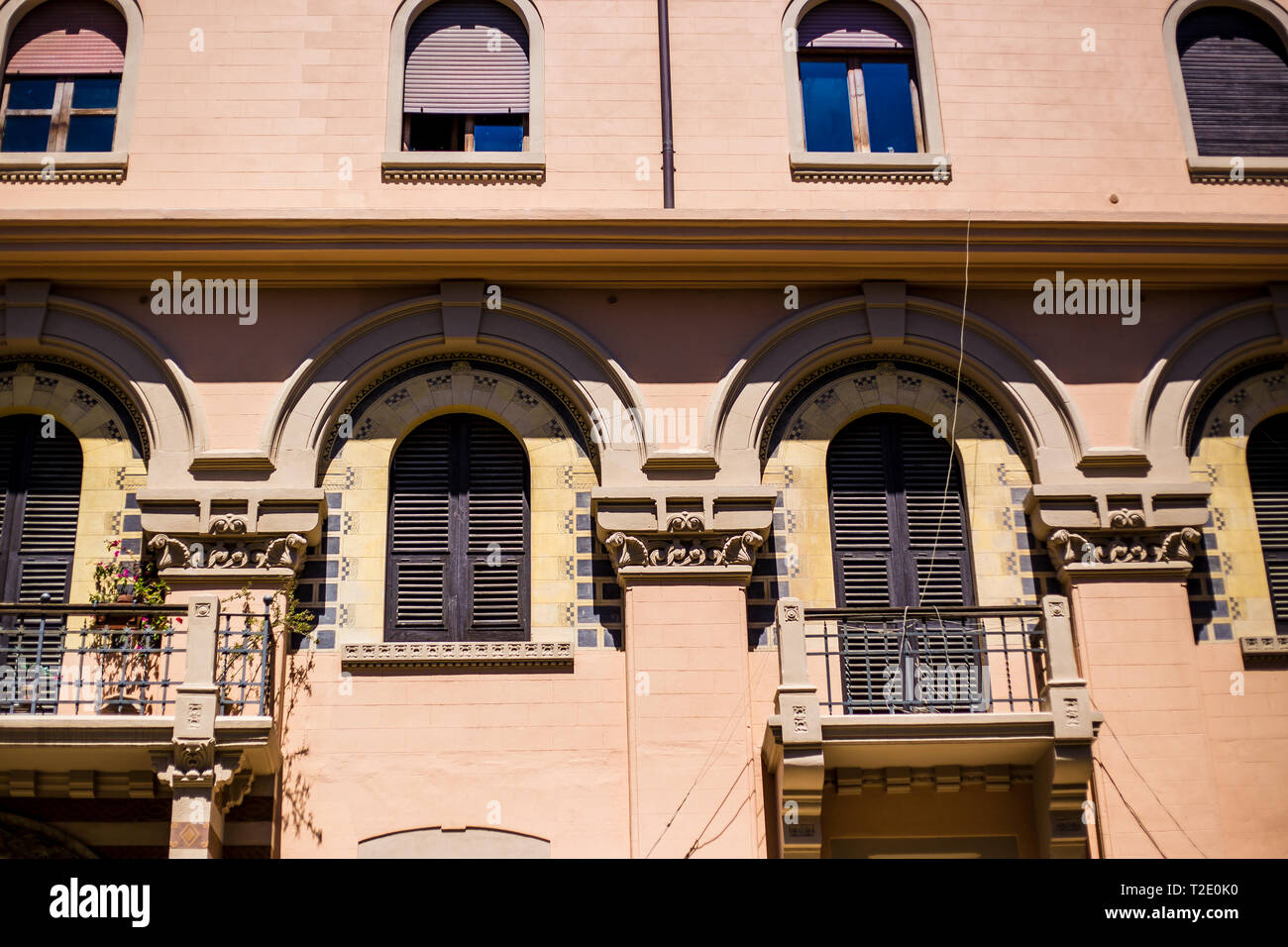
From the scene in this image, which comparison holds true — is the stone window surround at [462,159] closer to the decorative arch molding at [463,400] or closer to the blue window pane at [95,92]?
the decorative arch molding at [463,400]

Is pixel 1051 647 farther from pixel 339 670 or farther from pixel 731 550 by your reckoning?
pixel 339 670

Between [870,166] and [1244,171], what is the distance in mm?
4261

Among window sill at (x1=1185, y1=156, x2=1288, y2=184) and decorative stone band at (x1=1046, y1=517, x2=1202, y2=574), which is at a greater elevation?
window sill at (x1=1185, y1=156, x2=1288, y2=184)

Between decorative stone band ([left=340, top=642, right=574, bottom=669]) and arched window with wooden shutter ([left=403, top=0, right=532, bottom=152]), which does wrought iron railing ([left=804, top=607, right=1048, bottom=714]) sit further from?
arched window with wooden shutter ([left=403, top=0, right=532, bottom=152])

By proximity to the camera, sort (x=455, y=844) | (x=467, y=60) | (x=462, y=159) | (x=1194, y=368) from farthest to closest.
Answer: (x=467, y=60)
(x=462, y=159)
(x=1194, y=368)
(x=455, y=844)

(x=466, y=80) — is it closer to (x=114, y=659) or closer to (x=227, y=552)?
(x=227, y=552)

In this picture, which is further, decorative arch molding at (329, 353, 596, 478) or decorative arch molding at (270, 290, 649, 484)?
decorative arch molding at (329, 353, 596, 478)

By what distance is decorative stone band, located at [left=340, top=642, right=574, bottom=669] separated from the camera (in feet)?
51.2

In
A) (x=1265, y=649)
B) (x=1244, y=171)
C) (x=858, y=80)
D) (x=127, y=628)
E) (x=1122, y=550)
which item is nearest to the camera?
(x=127, y=628)

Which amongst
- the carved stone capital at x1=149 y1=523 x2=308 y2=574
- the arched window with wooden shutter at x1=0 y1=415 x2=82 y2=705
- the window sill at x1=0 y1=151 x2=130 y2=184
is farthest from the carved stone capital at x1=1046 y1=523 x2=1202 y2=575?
the window sill at x1=0 y1=151 x2=130 y2=184

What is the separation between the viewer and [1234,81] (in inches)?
742

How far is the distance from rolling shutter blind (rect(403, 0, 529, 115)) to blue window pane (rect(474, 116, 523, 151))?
104 millimetres

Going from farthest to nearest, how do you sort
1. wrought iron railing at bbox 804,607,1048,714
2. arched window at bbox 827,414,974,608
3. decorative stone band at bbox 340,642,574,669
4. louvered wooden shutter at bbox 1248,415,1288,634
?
louvered wooden shutter at bbox 1248,415,1288,634 → arched window at bbox 827,414,974,608 → decorative stone band at bbox 340,642,574,669 → wrought iron railing at bbox 804,607,1048,714

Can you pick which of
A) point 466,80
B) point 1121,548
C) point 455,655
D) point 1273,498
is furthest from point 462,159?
point 1273,498
